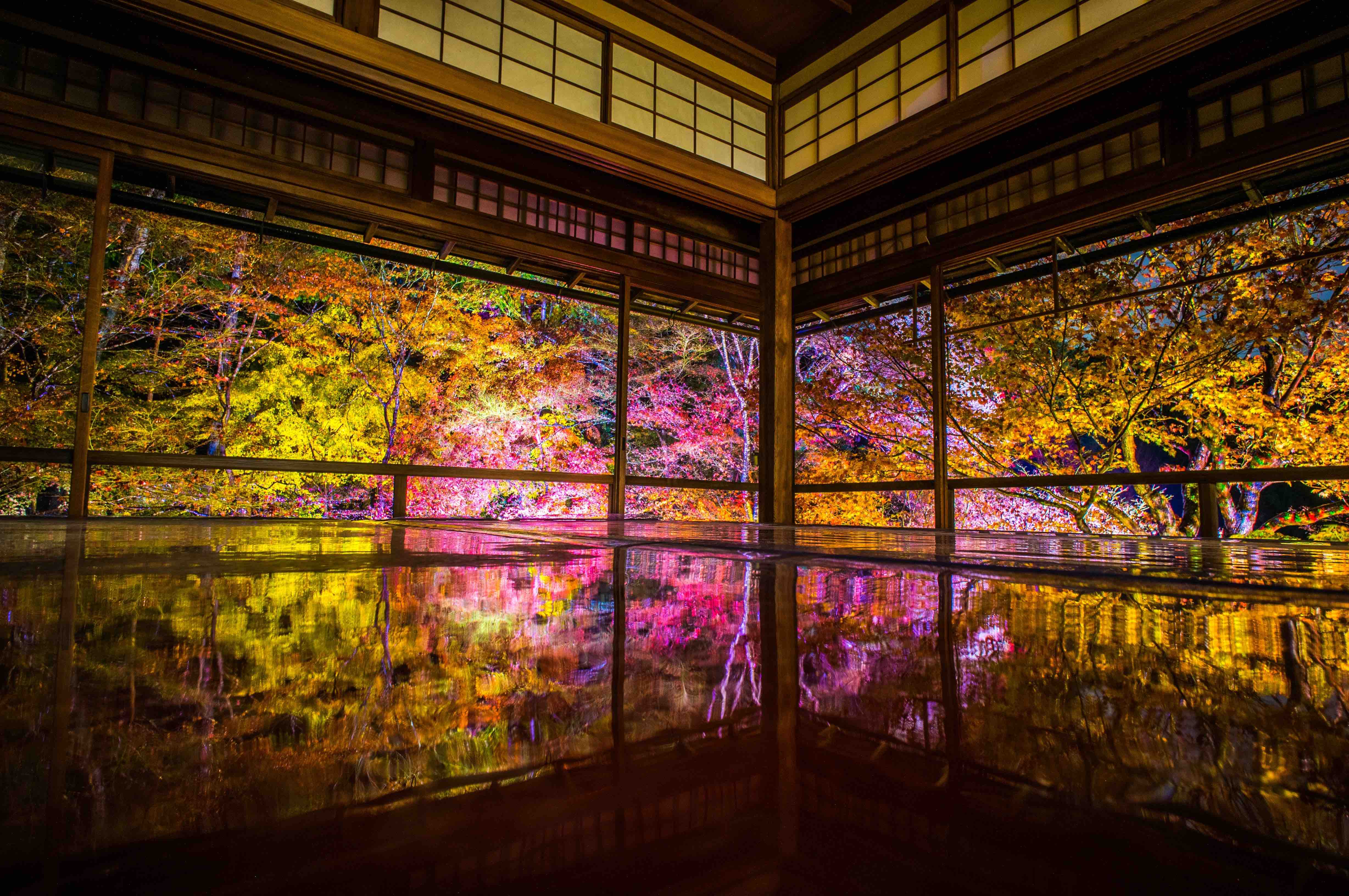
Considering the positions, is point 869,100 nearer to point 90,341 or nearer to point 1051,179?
point 1051,179

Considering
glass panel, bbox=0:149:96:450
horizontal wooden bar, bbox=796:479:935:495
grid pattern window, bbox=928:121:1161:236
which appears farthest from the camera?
glass panel, bbox=0:149:96:450

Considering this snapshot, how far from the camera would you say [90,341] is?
123 inches

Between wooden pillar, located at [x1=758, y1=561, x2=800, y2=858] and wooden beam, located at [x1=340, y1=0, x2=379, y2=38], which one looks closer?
wooden pillar, located at [x1=758, y1=561, x2=800, y2=858]

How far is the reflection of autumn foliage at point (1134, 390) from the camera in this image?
486 centimetres

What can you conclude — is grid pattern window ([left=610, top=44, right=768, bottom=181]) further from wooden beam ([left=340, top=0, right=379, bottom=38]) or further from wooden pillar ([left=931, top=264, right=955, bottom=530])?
wooden pillar ([left=931, top=264, right=955, bottom=530])

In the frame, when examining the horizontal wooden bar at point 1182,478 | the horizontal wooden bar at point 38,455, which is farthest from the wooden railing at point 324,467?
the horizontal wooden bar at point 1182,478

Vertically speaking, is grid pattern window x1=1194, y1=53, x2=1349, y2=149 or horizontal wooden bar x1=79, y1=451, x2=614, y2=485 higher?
grid pattern window x1=1194, y1=53, x2=1349, y2=149

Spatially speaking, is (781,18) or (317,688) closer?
(317,688)

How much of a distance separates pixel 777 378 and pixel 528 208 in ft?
6.76

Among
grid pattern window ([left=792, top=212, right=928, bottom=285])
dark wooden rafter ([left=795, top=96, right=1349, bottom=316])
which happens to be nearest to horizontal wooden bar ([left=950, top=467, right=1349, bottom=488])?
dark wooden rafter ([left=795, top=96, right=1349, bottom=316])

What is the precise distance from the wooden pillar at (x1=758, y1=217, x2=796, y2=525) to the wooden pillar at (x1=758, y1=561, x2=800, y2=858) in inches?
165

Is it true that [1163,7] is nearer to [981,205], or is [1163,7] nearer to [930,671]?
[981,205]

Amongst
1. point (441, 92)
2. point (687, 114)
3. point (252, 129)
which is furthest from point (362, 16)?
point (687, 114)

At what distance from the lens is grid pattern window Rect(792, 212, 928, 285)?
14.7 feet
